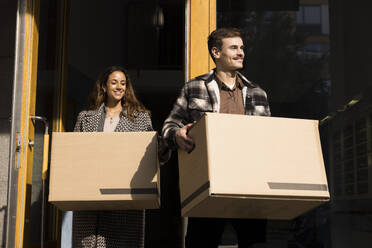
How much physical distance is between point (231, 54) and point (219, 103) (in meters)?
0.23

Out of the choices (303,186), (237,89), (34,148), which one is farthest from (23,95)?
(303,186)

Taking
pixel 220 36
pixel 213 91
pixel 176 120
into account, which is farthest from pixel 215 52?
pixel 176 120

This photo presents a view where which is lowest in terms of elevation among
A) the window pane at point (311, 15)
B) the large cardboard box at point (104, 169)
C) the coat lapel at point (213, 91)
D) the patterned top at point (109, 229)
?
the patterned top at point (109, 229)

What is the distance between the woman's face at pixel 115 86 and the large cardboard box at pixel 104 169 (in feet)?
1.80

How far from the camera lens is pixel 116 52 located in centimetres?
749

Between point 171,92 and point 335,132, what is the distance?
4868 mm

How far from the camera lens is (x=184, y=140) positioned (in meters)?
2.10

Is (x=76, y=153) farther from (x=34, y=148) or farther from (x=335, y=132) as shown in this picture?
(x=335, y=132)

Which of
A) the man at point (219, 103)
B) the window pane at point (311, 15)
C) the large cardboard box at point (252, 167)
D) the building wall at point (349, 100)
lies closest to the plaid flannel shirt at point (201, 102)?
the man at point (219, 103)

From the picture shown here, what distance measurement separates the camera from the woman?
271cm

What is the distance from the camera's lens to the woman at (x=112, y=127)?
8.89 feet

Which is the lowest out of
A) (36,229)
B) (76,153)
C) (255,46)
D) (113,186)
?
(36,229)

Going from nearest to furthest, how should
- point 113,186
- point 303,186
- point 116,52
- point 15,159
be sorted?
point 303,186 → point 113,186 → point 15,159 → point 116,52

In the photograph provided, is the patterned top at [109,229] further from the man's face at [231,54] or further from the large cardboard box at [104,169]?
the man's face at [231,54]
